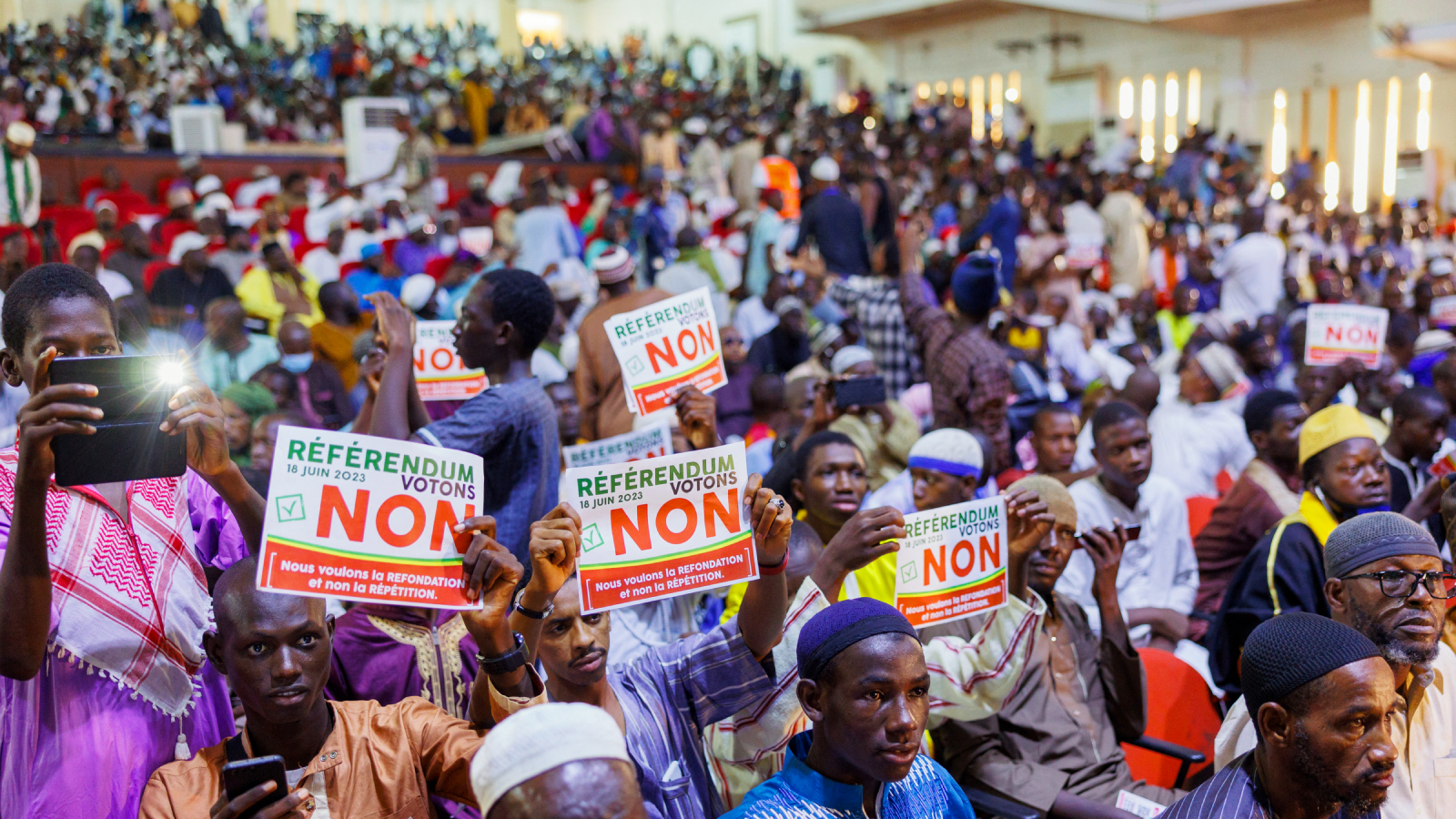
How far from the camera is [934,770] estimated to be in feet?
7.75

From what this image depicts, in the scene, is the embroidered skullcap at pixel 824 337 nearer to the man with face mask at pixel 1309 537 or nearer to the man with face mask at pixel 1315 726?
the man with face mask at pixel 1309 537

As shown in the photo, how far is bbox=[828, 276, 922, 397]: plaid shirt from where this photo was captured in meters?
6.51

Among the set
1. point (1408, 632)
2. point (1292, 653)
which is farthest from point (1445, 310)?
point (1292, 653)

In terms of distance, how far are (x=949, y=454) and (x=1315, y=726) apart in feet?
6.01

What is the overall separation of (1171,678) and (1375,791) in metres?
1.51

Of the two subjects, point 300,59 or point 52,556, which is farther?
point 300,59

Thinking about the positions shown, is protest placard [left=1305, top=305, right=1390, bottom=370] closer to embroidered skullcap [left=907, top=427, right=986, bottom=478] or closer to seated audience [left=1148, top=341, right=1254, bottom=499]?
seated audience [left=1148, top=341, right=1254, bottom=499]

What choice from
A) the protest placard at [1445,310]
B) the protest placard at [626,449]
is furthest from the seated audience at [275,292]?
the protest placard at [1445,310]

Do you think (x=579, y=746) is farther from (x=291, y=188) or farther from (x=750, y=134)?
(x=750, y=134)

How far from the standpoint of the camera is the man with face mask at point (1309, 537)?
11.4ft

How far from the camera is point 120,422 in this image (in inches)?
73.5

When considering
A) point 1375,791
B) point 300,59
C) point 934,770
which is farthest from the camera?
point 300,59

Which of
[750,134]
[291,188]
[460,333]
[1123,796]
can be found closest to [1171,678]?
[1123,796]

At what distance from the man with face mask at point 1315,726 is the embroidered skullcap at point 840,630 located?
675 mm
